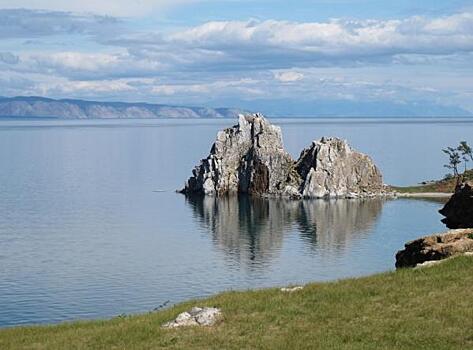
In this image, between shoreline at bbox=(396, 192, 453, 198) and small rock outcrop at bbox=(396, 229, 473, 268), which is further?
shoreline at bbox=(396, 192, 453, 198)

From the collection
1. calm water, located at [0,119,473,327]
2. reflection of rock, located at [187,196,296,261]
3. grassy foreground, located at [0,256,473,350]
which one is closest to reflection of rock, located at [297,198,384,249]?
calm water, located at [0,119,473,327]

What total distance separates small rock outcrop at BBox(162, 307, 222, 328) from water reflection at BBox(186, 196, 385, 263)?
75197 millimetres

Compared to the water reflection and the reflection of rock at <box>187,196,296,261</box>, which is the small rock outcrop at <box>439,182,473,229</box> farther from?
the reflection of rock at <box>187,196,296,261</box>

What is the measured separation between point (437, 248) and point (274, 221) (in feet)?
368

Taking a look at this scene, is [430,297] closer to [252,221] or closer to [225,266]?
[225,266]

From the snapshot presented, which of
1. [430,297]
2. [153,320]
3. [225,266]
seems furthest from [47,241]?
[430,297]

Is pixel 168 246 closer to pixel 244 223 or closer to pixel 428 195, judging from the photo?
pixel 244 223

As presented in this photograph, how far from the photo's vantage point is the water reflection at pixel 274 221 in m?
127

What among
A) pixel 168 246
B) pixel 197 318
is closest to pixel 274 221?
pixel 168 246

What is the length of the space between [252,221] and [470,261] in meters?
118

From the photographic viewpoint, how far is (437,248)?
44281 mm

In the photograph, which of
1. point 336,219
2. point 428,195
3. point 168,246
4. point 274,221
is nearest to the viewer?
point 168,246

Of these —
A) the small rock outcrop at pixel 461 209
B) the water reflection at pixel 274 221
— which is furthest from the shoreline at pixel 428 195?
the small rock outcrop at pixel 461 209

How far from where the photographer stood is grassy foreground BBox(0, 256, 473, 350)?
31.2 m
